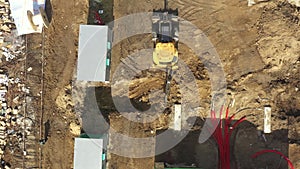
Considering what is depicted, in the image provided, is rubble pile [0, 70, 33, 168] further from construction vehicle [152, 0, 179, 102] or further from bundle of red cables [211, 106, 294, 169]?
bundle of red cables [211, 106, 294, 169]

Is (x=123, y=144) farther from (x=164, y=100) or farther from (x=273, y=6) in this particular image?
(x=273, y=6)

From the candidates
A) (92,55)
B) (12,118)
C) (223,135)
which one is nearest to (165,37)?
(92,55)

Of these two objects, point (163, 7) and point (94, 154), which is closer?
point (94, 154)

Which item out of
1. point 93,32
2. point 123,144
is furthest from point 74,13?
point 123,144

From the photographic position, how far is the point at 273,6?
15.8 meters

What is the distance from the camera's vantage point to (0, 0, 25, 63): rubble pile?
54.7 feet

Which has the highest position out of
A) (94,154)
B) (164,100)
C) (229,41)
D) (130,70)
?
(229,41)

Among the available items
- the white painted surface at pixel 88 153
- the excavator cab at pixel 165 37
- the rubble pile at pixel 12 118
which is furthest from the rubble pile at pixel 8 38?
the excavator cab at pixel 165 37

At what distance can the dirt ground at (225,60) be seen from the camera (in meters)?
15.6

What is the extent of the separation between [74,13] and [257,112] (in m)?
9.49

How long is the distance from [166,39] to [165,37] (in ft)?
0.34

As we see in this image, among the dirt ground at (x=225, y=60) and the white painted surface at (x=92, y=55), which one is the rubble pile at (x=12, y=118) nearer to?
the dirt ground at (x=225, y=60)

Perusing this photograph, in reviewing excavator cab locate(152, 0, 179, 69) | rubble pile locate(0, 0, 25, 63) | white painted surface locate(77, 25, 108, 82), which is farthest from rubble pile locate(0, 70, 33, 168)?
excavator cab locate(152, 0, 179, 69)

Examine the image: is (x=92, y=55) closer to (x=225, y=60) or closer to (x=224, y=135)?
(x=225, y=60)
